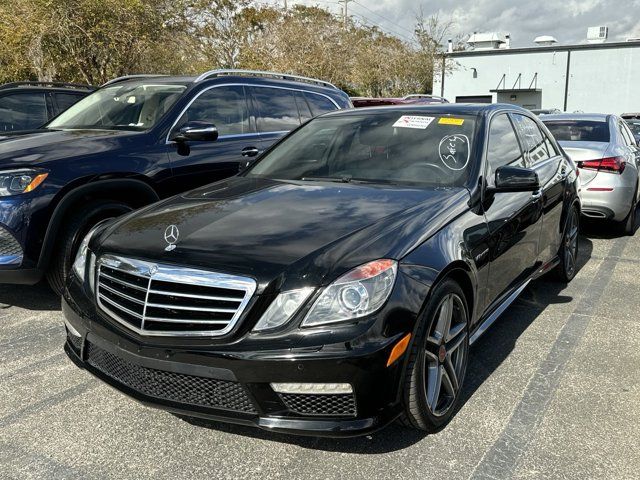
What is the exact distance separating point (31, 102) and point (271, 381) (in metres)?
7.23

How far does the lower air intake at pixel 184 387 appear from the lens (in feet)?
7.70

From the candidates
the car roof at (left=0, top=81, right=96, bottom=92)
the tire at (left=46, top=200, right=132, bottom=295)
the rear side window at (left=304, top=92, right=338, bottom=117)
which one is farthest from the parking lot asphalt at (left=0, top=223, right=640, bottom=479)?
the car roof at (left=0, top=81, right=96, bottom=92)

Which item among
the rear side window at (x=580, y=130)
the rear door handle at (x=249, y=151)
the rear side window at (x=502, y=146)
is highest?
the rear side window at (x=502, y=146)

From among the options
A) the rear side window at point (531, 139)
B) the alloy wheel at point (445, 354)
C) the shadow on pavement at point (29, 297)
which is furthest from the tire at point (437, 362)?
the shadow on pavement at point (29, 297)

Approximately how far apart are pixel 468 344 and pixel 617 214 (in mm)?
4684

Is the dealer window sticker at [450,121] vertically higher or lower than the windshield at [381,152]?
higher

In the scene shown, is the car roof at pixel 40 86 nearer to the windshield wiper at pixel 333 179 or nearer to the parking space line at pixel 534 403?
the windshield wiper at pixel 333 179

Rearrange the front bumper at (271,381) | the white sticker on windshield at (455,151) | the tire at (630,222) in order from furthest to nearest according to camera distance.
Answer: the tire at (630,222), the white sticker on windshield at (455,151), the front bumper at (271,381)

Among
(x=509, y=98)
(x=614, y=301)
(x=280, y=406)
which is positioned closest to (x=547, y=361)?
(x=614, y=301)

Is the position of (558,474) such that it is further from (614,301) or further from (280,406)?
(614,301)

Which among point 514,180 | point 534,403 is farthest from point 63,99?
point 534,403

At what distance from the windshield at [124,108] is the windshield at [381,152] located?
1.54m

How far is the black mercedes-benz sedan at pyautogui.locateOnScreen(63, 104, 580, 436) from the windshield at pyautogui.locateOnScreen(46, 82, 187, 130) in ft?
6.22

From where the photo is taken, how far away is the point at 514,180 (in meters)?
3.38
